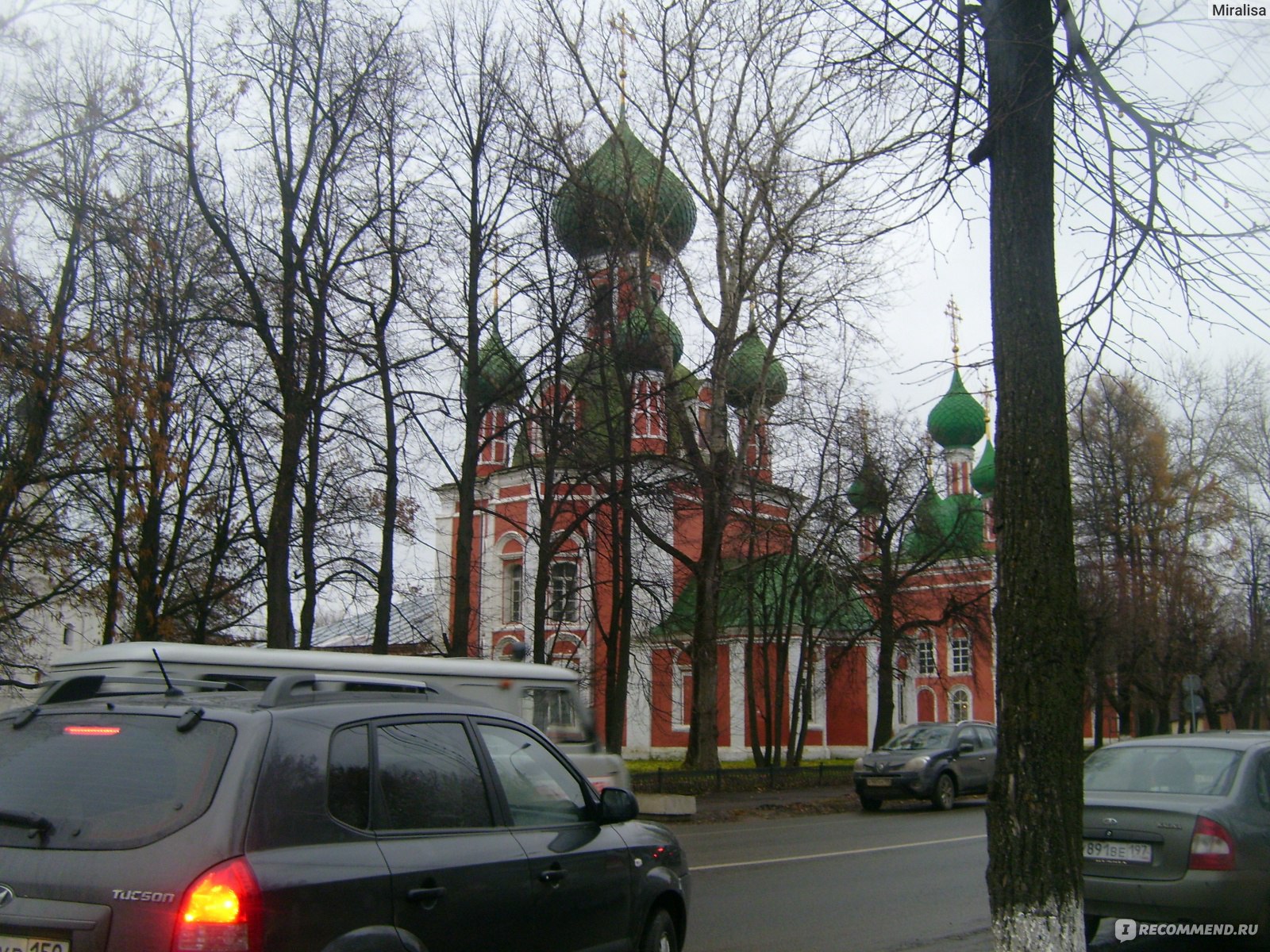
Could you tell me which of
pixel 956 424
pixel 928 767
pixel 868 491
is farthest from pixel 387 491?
pixel 956 424

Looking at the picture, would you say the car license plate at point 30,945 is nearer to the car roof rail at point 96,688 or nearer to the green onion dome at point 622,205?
the car roof rail at point 96,688

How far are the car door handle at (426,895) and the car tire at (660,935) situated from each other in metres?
1.76

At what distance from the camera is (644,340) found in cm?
2647

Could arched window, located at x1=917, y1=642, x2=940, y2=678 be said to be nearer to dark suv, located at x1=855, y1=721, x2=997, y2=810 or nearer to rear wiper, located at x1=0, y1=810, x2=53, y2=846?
dark suv, located at x1=855, y1=721, x2=997, y2=810

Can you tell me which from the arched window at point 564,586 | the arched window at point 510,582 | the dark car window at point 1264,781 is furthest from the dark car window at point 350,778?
the arched window at point 510,582

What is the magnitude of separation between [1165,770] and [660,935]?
4.70 m

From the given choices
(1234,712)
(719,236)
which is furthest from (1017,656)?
(1234,712)

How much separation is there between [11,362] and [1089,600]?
109 feet

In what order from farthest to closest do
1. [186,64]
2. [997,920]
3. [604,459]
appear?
[604,459], [186,64], [997,920]

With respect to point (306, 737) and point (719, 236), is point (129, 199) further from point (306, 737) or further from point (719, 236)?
point (306, 737)

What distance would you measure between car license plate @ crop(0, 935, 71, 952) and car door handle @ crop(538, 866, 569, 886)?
6.22 ft

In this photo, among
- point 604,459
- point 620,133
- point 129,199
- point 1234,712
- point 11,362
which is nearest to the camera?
point 11,362

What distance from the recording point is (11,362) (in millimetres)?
16109

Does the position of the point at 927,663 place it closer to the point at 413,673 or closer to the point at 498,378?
the point at 498,378
